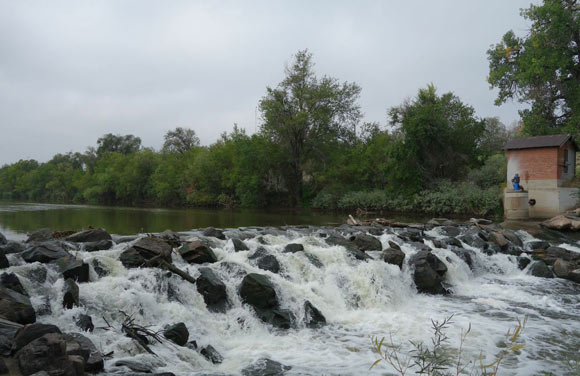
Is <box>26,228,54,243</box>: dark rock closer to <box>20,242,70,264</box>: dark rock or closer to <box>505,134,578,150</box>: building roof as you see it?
<box>20,242,70,264</box>: dark rock

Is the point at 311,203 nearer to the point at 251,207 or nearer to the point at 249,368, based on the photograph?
the point at 251,207

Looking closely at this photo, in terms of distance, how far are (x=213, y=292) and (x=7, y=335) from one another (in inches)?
147

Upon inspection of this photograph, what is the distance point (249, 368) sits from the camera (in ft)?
19.2

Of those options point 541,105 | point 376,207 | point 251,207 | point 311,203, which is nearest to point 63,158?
point 251,207

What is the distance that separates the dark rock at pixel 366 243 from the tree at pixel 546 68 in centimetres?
2521

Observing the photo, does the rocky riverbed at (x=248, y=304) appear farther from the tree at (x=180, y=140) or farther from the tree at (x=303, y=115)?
the tree at (x=180, y=140)

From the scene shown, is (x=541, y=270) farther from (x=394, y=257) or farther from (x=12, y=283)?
(x=12, y=283)

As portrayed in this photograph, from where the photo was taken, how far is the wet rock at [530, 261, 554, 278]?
1237 cm

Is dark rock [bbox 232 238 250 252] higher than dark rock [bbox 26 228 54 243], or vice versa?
dark rock [bbox 26 228 54 243]

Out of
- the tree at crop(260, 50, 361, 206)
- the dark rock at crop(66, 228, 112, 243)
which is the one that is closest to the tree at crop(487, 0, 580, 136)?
the tree at crop(260, 50, 361, 206)

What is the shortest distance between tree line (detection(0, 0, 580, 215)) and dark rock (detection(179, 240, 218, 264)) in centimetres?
2473

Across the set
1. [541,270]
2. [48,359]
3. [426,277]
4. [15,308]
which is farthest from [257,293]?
[541,270]

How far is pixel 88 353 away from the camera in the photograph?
16.0ft

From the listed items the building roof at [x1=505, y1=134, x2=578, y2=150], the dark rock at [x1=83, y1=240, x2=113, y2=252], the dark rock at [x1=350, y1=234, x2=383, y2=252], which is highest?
the building roof at [x1=505, y1=134, x2=578, y2=150]
